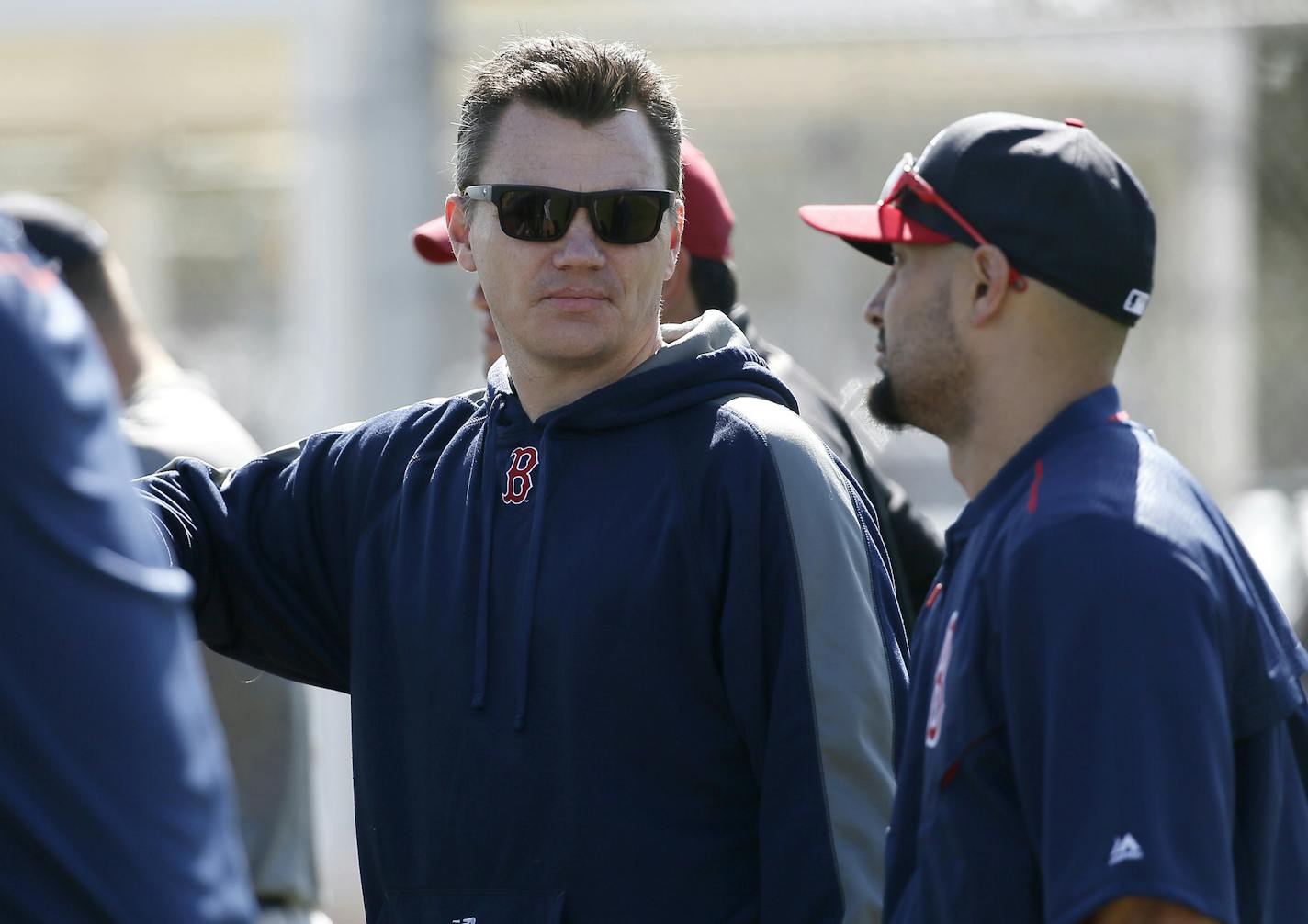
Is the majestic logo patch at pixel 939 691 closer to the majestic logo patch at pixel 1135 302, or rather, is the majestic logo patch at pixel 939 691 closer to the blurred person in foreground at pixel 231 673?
the majestic logo patch at pixel 1135 302

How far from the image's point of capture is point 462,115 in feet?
9.02

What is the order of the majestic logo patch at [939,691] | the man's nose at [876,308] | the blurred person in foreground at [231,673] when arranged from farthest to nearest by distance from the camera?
the blurred person in foreground at [231,673] → the man's nose at [876,308] → the majestic logo patch at [939,691]

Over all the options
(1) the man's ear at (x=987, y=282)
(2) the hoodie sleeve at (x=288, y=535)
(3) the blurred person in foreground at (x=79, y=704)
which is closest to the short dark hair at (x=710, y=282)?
(2) the hoodie sleeve at (x=288, y=535)

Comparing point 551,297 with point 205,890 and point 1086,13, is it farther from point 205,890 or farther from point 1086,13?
point 1086,13

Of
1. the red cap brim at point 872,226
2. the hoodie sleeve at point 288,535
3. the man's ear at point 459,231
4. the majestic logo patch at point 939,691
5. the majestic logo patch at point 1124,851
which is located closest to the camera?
the majestic logo patch at point 1124,851

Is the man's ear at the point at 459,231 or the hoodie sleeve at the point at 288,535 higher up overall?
the man's ear at the point at 459,231

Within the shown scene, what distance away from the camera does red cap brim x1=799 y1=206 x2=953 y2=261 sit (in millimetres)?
2260

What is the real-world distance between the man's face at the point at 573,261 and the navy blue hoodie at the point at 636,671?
0.08 meters

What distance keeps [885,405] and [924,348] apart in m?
0.11

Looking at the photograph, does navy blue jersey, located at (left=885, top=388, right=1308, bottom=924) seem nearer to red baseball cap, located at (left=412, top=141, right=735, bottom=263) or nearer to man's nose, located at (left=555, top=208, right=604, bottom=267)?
man's nose, located at (left=555, top=208, right=604, bottom=267)

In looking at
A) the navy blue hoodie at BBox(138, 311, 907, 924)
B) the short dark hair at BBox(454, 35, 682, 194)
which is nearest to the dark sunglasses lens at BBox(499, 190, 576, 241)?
the short dark hair at BBox(454, 35, 682, 194)

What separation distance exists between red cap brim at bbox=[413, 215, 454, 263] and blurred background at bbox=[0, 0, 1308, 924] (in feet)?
1.66

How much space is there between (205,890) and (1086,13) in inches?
196

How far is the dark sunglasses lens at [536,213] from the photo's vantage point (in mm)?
2598
